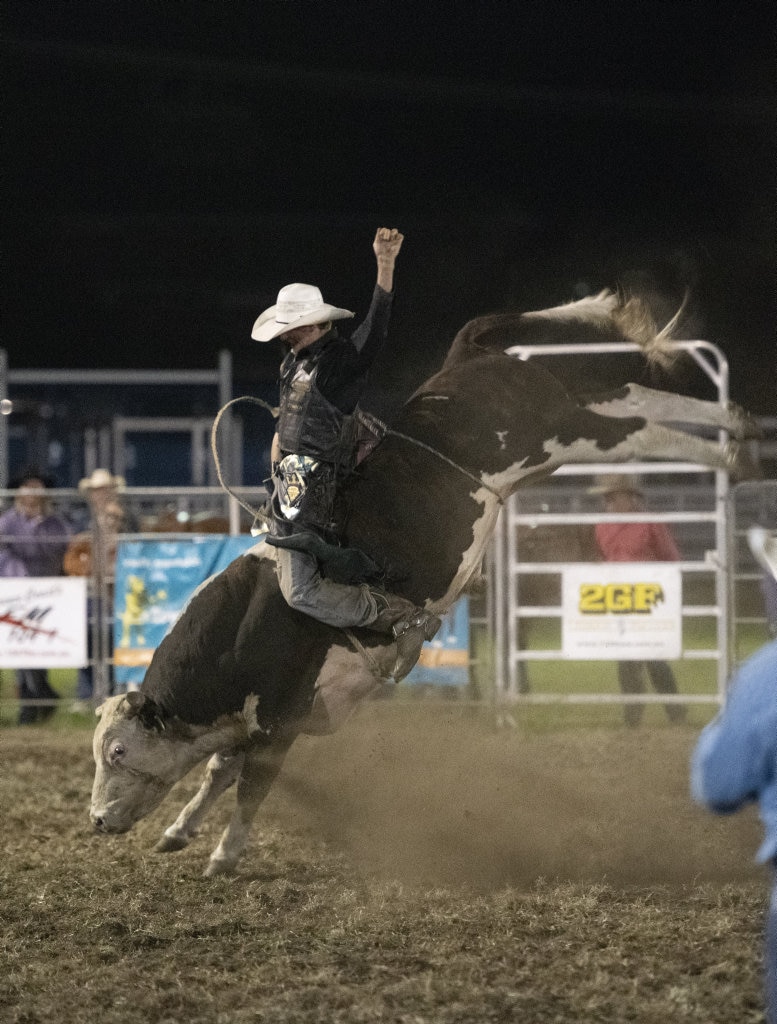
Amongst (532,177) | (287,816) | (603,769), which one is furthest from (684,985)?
(532,177)

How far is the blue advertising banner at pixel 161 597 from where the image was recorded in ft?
28.7

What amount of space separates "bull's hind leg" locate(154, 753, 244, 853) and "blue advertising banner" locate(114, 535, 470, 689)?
3.51m

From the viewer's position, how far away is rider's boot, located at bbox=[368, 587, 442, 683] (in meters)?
4.78

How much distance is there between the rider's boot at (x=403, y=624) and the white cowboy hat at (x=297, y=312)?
3.27 ft

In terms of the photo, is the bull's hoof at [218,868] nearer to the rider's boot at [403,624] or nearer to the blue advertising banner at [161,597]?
the rider's boot at [403,624]

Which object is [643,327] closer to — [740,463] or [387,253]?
[740,463]

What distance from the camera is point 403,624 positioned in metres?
4.86

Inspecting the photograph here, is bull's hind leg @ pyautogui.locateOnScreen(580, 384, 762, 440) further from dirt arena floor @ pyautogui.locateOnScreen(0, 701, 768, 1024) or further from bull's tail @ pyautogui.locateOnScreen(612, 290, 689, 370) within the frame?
dirt arena floor @ pyautogui.locateOnScreen(0, 701, 768, 1024)

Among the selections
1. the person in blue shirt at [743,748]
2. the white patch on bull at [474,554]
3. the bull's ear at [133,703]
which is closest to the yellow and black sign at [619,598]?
the white patch on bull at [474,554]

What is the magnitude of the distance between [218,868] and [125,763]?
53 centimetres

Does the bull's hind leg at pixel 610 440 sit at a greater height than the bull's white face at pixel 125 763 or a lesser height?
greater

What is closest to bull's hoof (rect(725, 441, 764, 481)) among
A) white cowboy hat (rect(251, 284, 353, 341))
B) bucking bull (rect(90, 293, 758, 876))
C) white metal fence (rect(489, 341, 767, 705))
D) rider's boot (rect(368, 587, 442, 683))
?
bucking bull (rect(90, 293, 758, 876))

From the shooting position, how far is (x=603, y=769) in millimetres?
6832

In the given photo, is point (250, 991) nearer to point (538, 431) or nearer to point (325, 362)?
point (325, 362)
